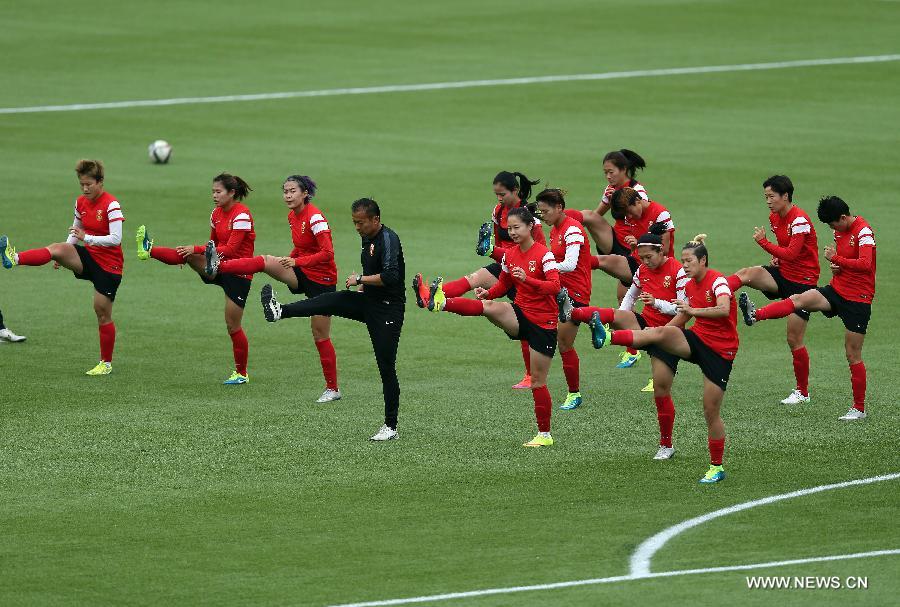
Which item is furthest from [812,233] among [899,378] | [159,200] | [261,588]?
[159,200]

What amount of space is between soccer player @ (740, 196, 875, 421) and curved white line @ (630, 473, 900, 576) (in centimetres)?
254

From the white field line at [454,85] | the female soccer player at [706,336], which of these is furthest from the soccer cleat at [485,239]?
the white field line at [454,85]

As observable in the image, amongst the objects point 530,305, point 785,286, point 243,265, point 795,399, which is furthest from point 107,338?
point 795,399

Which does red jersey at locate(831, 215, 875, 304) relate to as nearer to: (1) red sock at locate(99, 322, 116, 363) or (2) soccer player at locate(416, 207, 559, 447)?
(2) soccer player at locate(416, 207, 559, 447)

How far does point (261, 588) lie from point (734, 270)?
14888 mm

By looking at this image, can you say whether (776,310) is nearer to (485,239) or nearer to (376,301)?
(485,239)

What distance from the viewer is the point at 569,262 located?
17.5 meters

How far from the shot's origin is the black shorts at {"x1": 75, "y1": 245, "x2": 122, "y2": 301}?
19547 millimetres

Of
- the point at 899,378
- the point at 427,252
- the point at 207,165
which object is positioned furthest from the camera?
the point at 207,165

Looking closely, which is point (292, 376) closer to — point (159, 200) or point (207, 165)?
point (159, 200)

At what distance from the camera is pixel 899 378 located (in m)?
19.2

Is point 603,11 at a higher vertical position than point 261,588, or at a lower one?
higher

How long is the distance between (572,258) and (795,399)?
3.14 metres

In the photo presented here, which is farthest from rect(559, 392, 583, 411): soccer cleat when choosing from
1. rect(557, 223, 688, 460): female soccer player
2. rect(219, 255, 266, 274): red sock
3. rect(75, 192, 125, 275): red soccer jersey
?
rect(75, 192, 125, 275): red soccer jersey
